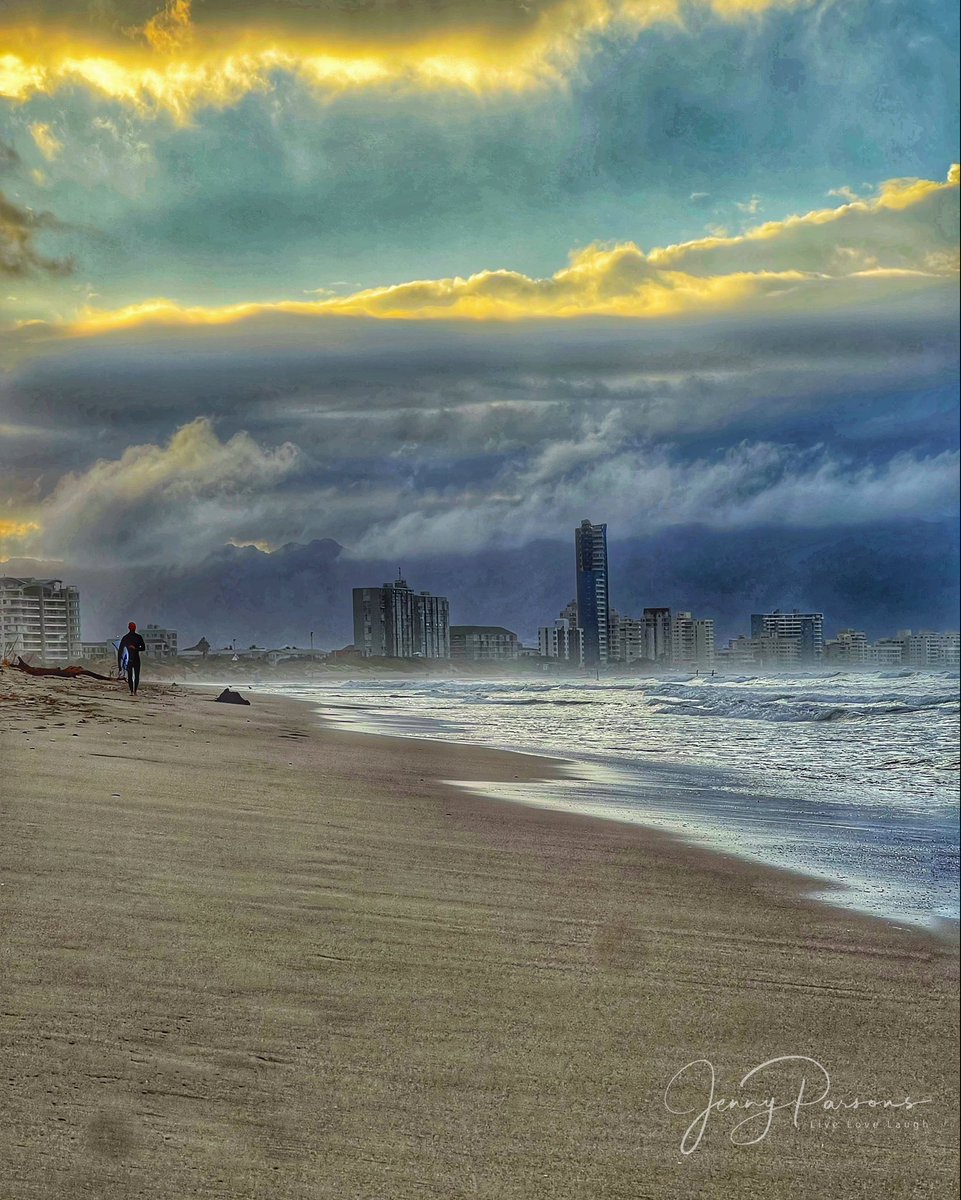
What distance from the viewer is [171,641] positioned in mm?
1760

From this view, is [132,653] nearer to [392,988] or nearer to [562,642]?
[392,988]

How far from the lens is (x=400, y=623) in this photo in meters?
2.00

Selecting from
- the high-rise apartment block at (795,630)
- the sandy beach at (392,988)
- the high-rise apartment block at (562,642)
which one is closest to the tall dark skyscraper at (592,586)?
the high-rise apartment block at (562,642)

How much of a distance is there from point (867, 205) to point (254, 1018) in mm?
2289

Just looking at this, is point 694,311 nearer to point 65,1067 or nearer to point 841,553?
point 841,553

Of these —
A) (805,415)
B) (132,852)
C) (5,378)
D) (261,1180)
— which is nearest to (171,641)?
(132,852)

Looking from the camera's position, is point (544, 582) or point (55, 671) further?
point (544, 582)

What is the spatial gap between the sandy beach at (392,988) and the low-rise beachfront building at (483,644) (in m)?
0.19

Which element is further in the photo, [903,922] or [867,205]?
[867,205]

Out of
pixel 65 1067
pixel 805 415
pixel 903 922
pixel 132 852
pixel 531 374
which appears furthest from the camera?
pixel 805 415

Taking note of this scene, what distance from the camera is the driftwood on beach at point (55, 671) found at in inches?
60.0

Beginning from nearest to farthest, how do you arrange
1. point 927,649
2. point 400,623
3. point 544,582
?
point 400,623
point 544,582
point 927,649

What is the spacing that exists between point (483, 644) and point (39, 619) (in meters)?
0.82

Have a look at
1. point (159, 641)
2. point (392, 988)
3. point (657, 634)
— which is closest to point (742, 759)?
point (657, 634)
